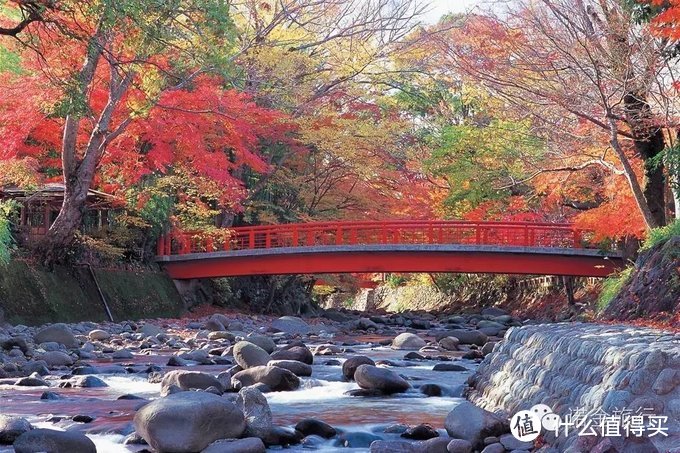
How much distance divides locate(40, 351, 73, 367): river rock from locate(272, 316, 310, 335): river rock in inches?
327

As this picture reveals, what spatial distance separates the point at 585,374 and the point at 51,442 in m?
4.03

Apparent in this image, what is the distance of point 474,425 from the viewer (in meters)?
7.19

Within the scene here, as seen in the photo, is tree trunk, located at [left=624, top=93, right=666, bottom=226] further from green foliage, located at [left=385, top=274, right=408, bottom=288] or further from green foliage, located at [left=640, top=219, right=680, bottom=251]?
green foliage, located at [left=385, top=274, right=408, bottom=288]

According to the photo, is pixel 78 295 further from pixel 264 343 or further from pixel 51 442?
pixel 51 442

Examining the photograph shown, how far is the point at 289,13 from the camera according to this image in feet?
81.1

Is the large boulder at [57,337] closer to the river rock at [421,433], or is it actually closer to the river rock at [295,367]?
the river rock at [295,367]

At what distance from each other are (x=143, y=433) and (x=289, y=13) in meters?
19.2

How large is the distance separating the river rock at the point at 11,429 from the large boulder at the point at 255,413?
5.87ft

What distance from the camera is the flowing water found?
8.10m

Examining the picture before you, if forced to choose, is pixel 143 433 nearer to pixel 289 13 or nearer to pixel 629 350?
pixel 629 350

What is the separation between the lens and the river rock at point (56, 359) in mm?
13266

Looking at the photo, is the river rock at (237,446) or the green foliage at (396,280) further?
the green foliage at (396,280)

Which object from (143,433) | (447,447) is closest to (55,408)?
(143,433)

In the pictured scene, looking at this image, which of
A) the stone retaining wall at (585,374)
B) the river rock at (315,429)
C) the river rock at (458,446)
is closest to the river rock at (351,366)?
the stone retaining wall at (585,374)
